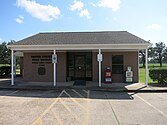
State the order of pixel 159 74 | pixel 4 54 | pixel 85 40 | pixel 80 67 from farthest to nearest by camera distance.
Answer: pixel 4 54 < pixel 80 67 < pixel 85 40 < pixel 159 74

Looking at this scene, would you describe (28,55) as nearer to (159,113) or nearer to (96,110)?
(96,110)

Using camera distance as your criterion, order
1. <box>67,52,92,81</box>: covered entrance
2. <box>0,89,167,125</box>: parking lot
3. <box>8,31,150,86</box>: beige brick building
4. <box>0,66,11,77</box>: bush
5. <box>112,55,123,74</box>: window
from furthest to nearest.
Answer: <box>0,66,11,77</box>: bush < <box>67,52,92,81</box>: covered entrance < <box>112,55,123,74</box>: window < <box>8,31,150,86</box>: beige brick building < <box>0,89,167,125</box>: parking lot

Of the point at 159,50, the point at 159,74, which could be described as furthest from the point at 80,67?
the point at 159,50

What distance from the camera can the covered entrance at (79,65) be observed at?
18.6 m

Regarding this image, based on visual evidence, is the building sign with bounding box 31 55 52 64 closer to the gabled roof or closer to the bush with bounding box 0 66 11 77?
the gabled roof

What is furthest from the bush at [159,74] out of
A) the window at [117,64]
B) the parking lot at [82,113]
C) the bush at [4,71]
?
the bush at [4,71]

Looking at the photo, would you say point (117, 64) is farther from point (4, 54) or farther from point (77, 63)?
point (4, 54)

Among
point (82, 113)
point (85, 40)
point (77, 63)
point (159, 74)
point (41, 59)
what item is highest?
point (85, 40)

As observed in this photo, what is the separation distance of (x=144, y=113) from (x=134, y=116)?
2.22ft

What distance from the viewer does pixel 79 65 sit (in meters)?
18.8

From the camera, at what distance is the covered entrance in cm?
1864

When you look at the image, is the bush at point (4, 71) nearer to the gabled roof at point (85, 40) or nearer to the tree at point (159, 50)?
the gabled roof at point (85, 40)

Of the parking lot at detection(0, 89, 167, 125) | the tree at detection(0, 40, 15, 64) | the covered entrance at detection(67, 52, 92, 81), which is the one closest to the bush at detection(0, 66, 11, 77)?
the covered entrance at detection(67, 52, 92, 81)

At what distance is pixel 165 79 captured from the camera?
52.9 feet
